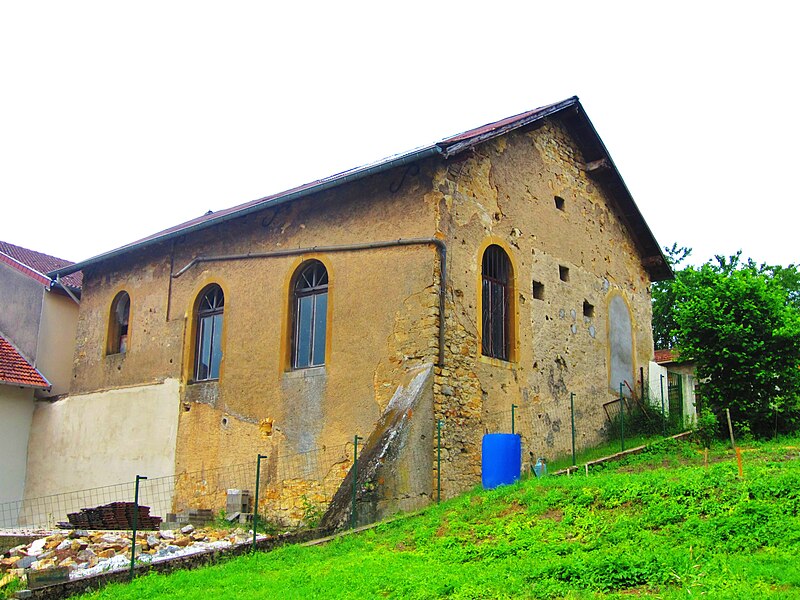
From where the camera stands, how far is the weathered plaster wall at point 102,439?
16.4 m

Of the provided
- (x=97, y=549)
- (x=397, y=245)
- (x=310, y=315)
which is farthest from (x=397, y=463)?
(x=97, y=549)

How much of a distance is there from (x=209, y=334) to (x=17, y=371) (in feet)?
19.0

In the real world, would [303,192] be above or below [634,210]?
below

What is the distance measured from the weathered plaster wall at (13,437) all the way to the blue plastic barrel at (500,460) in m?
11.7

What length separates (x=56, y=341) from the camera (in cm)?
1997

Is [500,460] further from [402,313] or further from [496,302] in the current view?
[496,302]

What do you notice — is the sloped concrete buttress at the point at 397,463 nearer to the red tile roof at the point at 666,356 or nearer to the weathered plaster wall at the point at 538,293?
the weathered plaster wall at the point at 538,293

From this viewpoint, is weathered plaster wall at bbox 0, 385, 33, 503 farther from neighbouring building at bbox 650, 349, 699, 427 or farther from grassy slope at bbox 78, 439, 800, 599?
neighbouring building at bbox 650, 349, 699, 427

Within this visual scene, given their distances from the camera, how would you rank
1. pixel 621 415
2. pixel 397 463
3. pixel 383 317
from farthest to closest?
pixel 621 415 < pixel 383 317 < pixel 397 463

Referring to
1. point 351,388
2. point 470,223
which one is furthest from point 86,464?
point 470,223

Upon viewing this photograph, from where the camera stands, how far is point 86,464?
691 inches

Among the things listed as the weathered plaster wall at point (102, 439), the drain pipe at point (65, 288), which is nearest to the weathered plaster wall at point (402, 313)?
the weathered plaster wall at point (102, 439)

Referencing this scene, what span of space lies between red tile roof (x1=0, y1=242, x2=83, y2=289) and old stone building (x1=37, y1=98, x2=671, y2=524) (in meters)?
1.94

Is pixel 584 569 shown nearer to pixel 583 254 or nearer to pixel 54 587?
pixel 54 587
